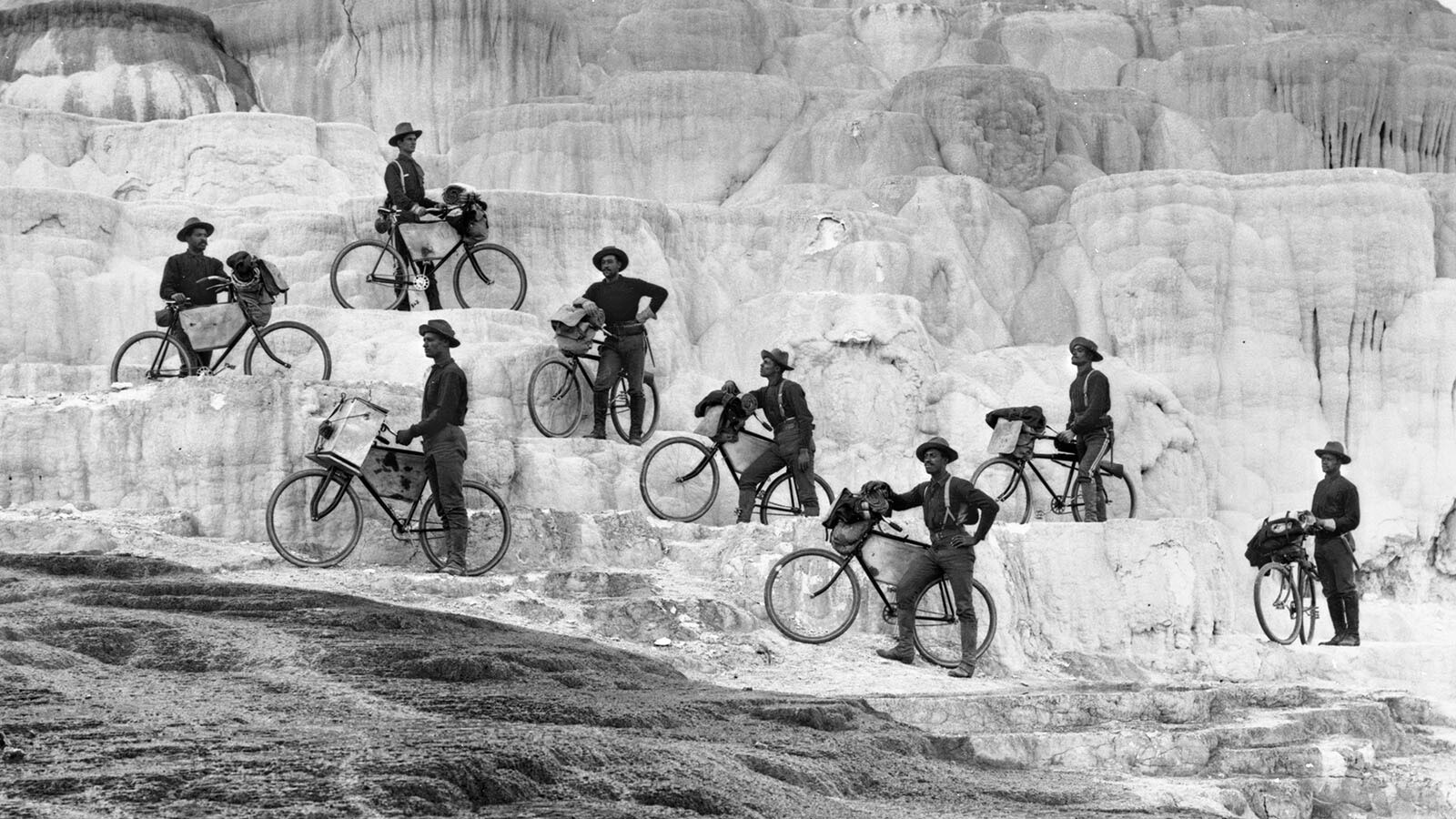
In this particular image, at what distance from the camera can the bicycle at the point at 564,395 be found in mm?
18250

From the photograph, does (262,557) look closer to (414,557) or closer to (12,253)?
(414,557)

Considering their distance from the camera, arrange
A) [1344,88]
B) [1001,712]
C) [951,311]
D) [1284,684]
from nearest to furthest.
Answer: [1001,712]
[1284,684]
[951,311]
[1344,88]

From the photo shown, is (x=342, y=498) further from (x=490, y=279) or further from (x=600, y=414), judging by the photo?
(x=490, y=279)

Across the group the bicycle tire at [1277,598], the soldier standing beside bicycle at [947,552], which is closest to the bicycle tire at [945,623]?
the soldier standing beside bicycle at [947,552]

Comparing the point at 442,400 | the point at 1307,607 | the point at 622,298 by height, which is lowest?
the point at 1307,607

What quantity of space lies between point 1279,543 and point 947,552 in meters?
4.09

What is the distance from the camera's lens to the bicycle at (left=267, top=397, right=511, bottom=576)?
15281 mm

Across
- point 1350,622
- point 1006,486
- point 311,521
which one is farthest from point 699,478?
point 1350,622

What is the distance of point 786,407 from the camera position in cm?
1709

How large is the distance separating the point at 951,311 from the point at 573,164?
21.6 ft

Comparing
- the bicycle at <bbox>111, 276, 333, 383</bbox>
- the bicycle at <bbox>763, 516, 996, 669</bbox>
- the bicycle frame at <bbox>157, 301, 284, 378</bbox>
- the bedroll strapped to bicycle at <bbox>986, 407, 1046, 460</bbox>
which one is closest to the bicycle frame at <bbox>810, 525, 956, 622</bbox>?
the bicycle at <bbox>763, 516, 996, 669</bbox>

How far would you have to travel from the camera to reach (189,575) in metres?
14.5

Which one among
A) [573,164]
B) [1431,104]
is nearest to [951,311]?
[573,164]

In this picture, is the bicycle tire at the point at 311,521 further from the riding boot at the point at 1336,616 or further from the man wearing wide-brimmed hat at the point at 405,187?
the riding boot at the point at 1336,616
